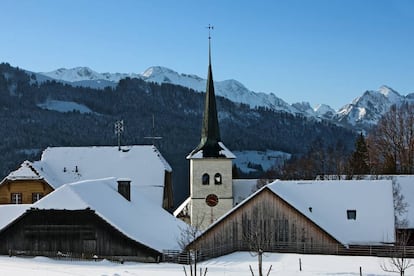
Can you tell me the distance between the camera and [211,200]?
197ft

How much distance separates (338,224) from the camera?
147 feet

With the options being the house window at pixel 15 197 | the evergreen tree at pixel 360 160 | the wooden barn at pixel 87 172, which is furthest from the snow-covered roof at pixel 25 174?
the evergreen tree at pixel 360 160

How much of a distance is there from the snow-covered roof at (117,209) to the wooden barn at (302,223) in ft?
8.72

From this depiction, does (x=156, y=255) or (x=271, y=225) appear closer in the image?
(x=156, y=255)

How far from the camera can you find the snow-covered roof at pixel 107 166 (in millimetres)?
60622

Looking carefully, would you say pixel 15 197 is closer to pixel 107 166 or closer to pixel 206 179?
pixel 107 166

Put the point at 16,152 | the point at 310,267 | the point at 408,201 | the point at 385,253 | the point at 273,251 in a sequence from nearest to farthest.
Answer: the point at 310,267 → the point at 385,253 → the point at 273,251 → the point at 408,201 → the point at 16,152

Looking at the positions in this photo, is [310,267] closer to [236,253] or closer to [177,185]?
[236,253]

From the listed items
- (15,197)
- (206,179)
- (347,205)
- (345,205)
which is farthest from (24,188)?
(347,205)

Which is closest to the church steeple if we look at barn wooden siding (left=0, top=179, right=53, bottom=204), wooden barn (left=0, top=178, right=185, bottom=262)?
barn wooden siding (left=0, top=179, right=53, bottom=204)

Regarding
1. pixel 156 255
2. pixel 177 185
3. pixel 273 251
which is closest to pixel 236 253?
pixel 273 251

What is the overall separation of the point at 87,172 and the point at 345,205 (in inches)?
1049

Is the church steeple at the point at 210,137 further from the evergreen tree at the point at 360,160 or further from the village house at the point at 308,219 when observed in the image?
the evergreen tree at the point at 360,160

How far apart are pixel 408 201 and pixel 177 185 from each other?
171 feet
